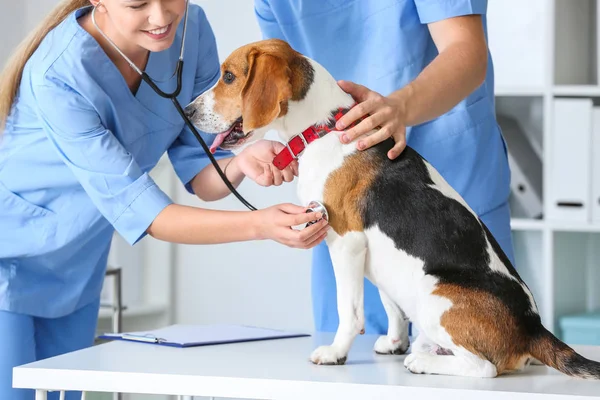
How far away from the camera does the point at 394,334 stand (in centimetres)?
133

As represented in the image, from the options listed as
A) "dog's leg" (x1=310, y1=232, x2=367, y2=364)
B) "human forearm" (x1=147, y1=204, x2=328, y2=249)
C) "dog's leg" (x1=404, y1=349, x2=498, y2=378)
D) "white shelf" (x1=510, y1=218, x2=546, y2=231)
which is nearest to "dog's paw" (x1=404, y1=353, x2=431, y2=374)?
"dog's leg" (x1=404, y1=349, x2=498, y2=378)

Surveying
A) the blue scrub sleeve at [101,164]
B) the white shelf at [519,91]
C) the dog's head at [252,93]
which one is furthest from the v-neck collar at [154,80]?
the white shelf at [519,91]

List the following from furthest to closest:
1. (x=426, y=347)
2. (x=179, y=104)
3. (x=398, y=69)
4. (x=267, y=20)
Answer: (x=267, y=20) → (x=398, y=69) → (x=179, y=104) → (x=426, y=347)

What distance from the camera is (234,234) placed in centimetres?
128

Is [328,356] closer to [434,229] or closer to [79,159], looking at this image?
[434,229]

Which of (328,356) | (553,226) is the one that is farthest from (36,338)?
(553,226)

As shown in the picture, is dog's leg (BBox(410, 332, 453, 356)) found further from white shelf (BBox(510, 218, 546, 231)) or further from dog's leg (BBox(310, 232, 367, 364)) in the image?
white shelf (BBox(510, 218, 546, 231))

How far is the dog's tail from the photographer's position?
3.66 feet

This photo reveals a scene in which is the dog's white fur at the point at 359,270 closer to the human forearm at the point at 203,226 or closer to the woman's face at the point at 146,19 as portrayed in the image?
the human forearm at the point at 203,226

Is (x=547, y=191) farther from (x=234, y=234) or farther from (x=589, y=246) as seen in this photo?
(x=234, y=234)

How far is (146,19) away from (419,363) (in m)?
0.73

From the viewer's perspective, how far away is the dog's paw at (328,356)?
1.19 m

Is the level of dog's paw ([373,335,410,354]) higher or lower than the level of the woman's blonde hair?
lower

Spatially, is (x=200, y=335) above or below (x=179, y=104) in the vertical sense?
below
